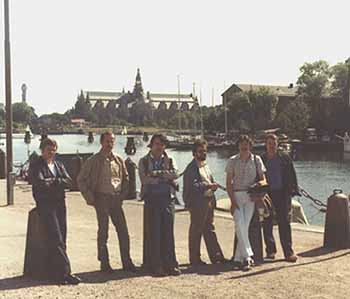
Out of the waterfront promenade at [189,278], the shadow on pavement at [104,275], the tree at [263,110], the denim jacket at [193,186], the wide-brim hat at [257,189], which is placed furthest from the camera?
the tree at [263,110]

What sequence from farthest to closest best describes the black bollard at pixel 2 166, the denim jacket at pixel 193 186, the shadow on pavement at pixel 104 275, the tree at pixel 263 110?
the tree at pixel 263 110 → the black bollard at pixel 2 166 → the denim jacket at pixel 193 186 → the shadow on pavement at pixel 104 275

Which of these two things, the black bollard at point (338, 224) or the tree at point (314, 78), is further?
the tree at point (314, 78)

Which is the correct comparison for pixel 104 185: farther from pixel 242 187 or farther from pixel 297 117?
pixel 297 117

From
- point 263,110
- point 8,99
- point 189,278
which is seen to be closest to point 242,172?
point 189,278

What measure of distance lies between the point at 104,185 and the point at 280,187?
2.62m

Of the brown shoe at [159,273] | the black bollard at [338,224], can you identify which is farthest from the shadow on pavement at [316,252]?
the brown shoe at [159,273]

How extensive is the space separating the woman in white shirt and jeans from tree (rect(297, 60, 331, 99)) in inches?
4754

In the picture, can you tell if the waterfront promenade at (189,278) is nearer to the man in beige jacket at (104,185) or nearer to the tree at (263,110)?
the man in beige jacket at (104,185)

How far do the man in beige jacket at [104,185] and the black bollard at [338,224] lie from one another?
3811 mm

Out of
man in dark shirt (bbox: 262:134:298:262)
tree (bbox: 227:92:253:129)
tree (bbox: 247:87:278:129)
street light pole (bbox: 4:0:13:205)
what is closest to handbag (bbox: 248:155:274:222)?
man in dark shirt (bbox: 262:134:298:262)

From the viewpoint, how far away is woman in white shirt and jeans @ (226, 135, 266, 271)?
8.85 metres

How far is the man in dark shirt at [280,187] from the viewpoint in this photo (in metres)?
9.38

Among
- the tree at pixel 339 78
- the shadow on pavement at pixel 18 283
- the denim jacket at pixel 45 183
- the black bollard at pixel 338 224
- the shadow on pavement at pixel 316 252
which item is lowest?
the shadow on pavement at pixel 316 252

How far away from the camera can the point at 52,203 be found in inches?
312
